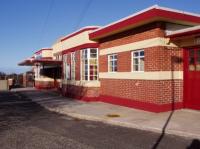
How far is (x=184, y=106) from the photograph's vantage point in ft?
44.5

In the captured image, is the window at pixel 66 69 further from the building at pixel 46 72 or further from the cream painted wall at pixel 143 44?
the cream painted wall at pixel 143 44

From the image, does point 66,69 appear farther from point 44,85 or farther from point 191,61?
point 191,61

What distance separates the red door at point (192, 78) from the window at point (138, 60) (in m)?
2.00

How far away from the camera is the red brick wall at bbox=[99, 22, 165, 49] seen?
13.1 m

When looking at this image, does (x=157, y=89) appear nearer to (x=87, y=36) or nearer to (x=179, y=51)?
(x=179, y=51)

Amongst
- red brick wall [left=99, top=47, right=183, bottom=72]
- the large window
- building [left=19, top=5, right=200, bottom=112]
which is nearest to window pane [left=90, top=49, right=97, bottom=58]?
the large window

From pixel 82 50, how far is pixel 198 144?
483 inches

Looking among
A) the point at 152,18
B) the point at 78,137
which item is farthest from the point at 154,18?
the point at 78,137

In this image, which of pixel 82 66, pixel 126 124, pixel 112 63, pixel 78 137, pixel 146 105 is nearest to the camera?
pixel 78 137

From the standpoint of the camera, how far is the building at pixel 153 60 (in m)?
12.8

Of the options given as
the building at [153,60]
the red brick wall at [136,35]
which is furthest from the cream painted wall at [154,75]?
the red brick wall at [136,35]

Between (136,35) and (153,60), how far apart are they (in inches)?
73.6

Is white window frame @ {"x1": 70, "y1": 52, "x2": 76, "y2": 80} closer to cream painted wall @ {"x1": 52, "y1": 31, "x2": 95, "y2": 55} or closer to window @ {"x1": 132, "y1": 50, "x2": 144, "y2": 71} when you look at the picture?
cream painted wall @ {"x1": 52, "y1": 31, "x2": 95, "y2": 55}

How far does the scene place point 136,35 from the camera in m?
14.4
